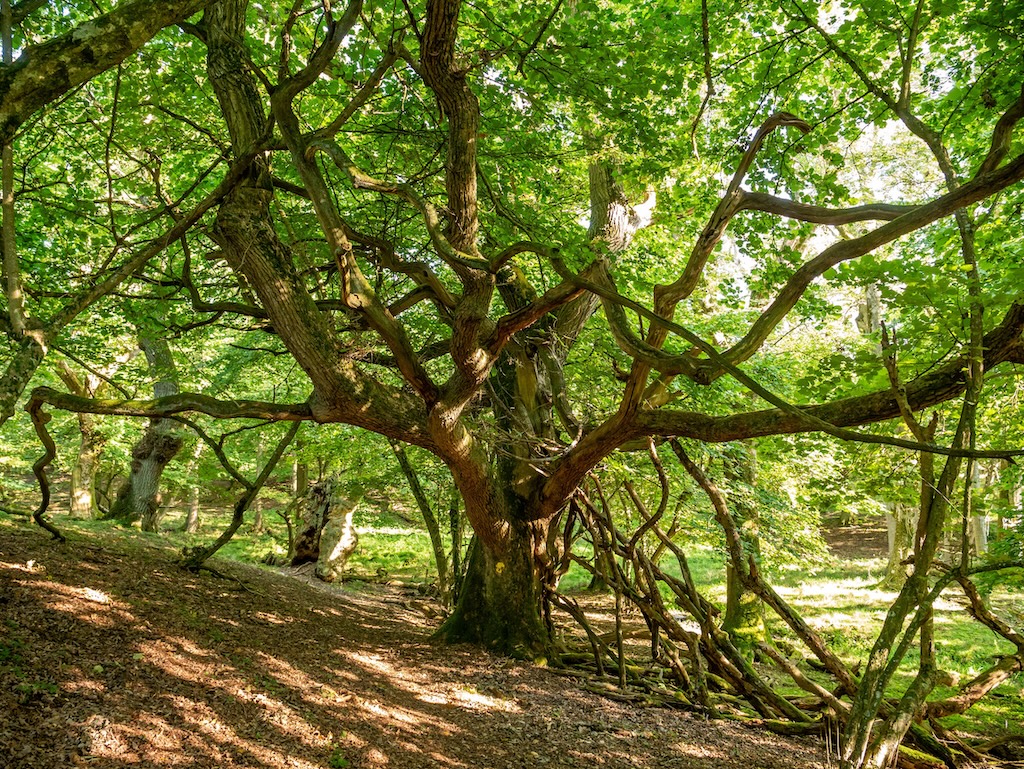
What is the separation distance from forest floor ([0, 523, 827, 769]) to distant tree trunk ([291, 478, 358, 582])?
5.91 metres

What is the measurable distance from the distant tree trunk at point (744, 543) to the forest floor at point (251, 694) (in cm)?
305

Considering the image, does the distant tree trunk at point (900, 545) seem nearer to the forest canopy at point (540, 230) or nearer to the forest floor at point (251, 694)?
the forest canopy at point (540, 230)

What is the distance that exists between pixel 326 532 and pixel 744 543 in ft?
30.4

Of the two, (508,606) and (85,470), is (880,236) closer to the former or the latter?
(508,606)

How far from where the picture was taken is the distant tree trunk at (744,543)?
27.8 ft

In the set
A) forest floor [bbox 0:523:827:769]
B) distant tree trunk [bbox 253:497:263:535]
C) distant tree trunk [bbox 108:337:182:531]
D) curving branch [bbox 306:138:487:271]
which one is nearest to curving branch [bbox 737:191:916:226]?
curving branch [bbox 306:138:487:271]

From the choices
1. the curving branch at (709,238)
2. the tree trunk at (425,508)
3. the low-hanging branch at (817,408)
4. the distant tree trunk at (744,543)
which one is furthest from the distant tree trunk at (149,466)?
the curving branch at (709,238)

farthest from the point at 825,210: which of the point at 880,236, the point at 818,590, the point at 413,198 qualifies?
the point at 818,590

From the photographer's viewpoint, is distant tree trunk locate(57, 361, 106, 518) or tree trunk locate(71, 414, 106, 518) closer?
distant tree trunk locate(57, 361, 106, 518)

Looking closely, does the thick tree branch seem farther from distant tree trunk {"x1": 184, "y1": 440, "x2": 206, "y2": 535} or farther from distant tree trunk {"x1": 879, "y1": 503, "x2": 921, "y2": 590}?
distant tree trunk {"x1": 879, "y1": 503, "x2": 921, "y2": 590}

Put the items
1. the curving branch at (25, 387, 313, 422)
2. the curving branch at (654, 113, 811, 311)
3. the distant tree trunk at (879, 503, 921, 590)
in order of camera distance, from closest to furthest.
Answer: the curving branch at (654, 113, 811, 311) < the curving branch at (25, 387, 313, 422) < the distant tree trunk at (879, 503, 921, 590)

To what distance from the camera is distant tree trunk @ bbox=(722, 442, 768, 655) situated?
27.8 ft

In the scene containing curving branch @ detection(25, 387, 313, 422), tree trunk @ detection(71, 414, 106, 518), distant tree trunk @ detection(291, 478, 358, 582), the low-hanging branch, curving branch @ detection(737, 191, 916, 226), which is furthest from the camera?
distant tree trunk @ detection(291, 478, 358, 582)

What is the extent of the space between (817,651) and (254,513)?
21266mm
